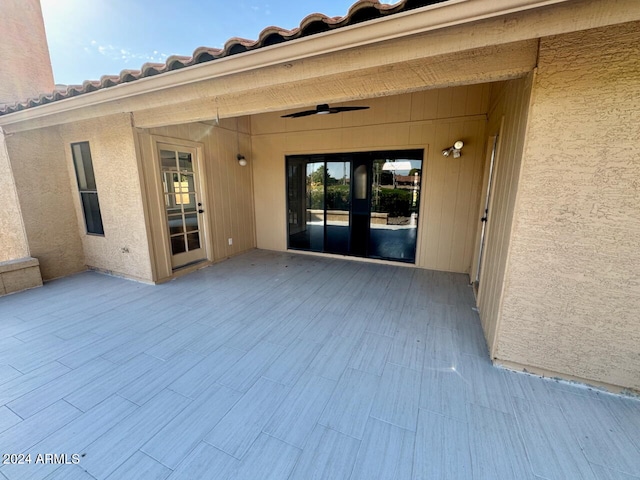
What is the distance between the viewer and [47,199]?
4.31 meters

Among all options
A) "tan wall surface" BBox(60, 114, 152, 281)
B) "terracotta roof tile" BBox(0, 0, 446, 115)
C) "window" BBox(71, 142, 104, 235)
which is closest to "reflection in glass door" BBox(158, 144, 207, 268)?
"tan wall surface" BBox(60, 114, 152, 281)

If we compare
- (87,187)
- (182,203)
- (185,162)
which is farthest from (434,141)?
(87,187)

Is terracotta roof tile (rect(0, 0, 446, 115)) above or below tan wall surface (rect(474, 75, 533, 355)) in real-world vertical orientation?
above

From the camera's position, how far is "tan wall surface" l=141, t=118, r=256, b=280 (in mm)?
4773

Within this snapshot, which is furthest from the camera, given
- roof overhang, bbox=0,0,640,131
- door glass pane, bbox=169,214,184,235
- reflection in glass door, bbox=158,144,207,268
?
door glass pane, bbox=169,214,184,235

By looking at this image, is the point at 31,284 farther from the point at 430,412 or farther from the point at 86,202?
the point at 430,412

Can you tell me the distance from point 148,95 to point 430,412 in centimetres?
403

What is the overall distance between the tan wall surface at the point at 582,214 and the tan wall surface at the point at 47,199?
6.37 meters

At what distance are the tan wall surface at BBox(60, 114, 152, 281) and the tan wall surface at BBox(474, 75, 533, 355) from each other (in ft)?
15.0

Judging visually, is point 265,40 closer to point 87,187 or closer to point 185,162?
point 185,162

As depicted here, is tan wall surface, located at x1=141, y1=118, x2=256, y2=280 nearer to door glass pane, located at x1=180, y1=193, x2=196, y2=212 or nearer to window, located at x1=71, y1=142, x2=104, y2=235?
door glass pane, located at x1=180, y1=193, x2=196, y2=212

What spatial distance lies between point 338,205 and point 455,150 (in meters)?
2.31

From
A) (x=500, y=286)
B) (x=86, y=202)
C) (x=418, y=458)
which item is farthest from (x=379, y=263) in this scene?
(x=86, y=202)

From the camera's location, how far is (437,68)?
6.47 ft
